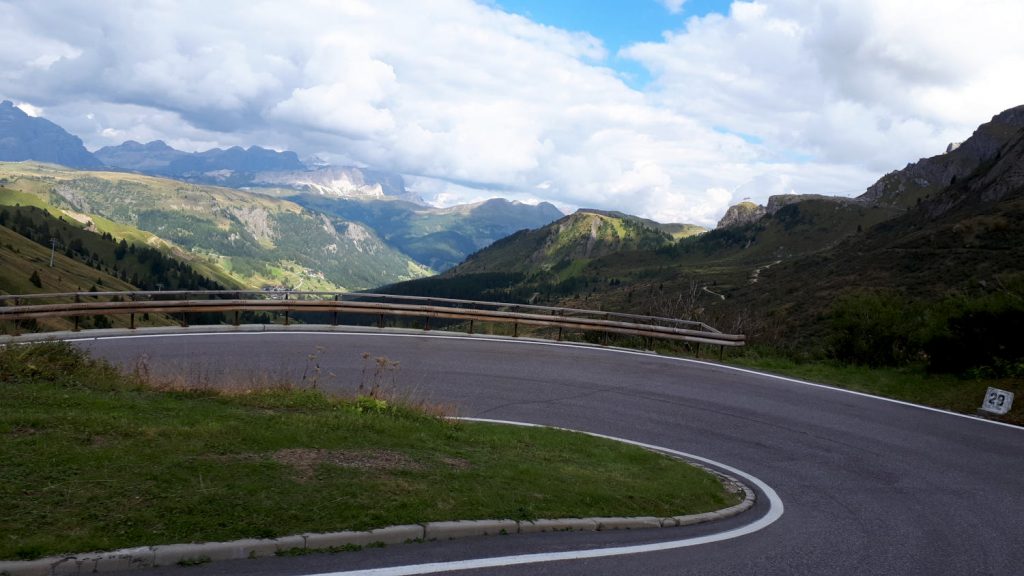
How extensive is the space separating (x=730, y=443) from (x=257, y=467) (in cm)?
796

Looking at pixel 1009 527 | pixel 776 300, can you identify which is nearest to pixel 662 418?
pixel 1009 527

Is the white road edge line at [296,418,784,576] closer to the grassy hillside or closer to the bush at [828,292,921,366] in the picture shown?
the bush at [828,292,921,366]

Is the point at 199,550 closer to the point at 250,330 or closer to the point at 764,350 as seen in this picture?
the point at 250,330

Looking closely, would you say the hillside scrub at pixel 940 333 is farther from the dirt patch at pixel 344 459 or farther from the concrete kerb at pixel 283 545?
the dirt patch at pixel 344 459

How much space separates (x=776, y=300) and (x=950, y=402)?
76.8m

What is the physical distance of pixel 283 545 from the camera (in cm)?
535

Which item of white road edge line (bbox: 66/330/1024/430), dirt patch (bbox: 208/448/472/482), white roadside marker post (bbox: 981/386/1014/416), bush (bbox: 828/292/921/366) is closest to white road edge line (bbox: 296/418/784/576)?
dirt patch (bbox: 208/448/472/482)

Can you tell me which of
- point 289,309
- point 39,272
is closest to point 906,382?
point 289,309

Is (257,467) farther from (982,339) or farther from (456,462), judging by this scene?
(982,339)

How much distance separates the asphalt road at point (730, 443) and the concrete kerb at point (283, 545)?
12cm

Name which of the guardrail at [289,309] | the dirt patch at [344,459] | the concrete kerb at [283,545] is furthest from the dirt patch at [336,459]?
the guardrail at [289,309]

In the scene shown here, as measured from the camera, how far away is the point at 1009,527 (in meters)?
7.89

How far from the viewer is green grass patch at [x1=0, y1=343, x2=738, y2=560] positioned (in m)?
5.44

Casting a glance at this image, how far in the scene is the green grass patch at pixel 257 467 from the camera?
5438mm
